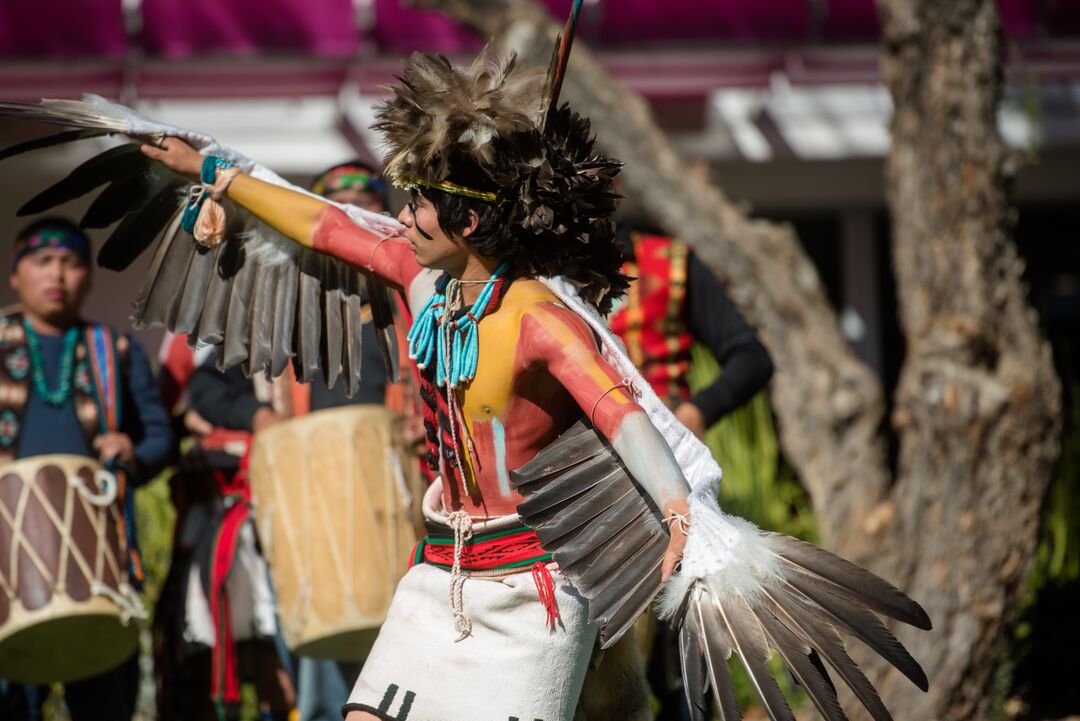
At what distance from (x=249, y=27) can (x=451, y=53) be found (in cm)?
118

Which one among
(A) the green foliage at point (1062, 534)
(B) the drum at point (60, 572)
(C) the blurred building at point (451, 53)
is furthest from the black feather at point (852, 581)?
(C) the blurred building at point (451, 53)

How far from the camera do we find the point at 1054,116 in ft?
27.0

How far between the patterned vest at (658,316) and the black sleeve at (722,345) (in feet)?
0.17

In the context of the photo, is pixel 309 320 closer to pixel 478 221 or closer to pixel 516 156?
pixel 478 221

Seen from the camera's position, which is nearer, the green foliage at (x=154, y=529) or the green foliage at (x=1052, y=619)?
the green foliage at (x=1052, y=619)

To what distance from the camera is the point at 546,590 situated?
3.09 m

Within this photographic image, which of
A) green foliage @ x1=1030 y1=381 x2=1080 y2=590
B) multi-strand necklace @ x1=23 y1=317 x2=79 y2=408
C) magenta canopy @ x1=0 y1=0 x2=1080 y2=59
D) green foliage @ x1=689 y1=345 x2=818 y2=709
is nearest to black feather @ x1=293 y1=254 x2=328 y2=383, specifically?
multi-strand necklace @ x1=23 y1=317 x2=79 y2=408

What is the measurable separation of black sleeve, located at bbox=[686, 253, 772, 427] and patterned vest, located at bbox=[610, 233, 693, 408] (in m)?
0.05

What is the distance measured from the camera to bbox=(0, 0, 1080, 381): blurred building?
809 cm

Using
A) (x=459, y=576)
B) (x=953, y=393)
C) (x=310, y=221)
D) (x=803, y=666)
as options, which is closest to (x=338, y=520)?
(x=310, y=221)

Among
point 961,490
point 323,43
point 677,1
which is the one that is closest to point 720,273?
point 961,490

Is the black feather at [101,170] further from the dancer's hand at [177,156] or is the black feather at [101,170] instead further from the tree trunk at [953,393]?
the tree trunk at [953,393]

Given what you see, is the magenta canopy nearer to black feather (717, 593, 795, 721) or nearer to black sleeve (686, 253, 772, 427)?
black sleeve (686, 253, 772, 427)

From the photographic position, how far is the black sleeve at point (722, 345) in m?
4.69
